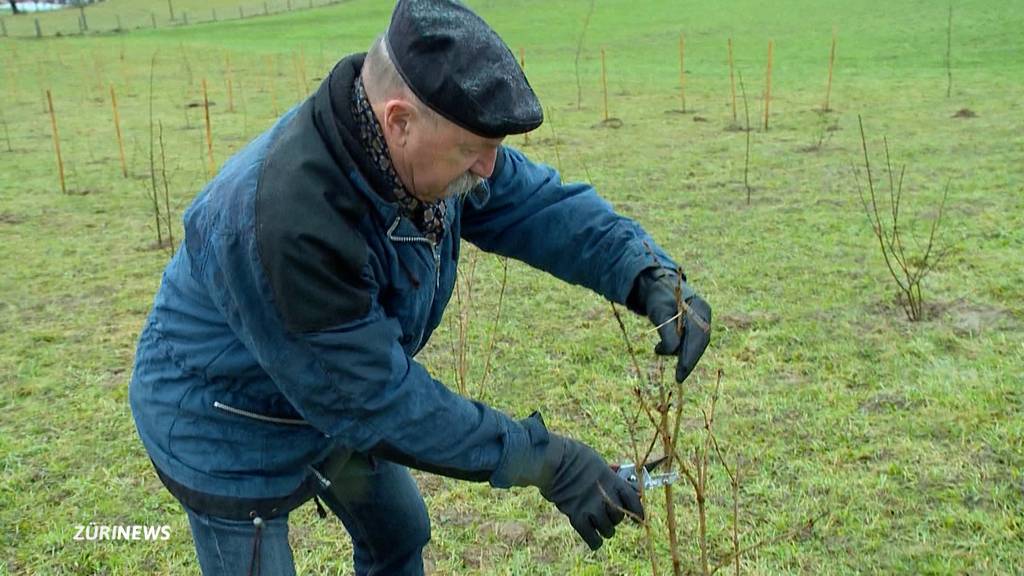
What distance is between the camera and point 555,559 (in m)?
3.00

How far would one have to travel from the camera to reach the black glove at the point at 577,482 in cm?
173

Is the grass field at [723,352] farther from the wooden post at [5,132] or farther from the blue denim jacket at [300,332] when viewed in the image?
the blue denim jacket at [300,332]

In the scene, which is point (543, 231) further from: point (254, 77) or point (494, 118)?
point (254, 77)

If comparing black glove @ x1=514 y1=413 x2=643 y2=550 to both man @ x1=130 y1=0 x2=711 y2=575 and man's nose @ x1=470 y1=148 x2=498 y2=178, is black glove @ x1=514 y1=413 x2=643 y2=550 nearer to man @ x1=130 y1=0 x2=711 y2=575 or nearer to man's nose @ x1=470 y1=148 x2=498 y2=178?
man @ x1=130 y1=0 x2=711 y2=575

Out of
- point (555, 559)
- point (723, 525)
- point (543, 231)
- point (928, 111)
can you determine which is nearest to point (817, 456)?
point (723, 525)

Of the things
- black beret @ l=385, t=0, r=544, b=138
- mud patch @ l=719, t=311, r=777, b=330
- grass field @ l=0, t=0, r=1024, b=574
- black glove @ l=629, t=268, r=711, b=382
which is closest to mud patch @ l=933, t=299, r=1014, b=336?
grass field @ l=0, t=0, r=1024, b=574

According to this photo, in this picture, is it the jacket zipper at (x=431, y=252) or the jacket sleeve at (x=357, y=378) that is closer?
the jacket sleeve at (x=357, y=378)

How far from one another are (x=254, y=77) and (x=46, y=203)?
11.6m

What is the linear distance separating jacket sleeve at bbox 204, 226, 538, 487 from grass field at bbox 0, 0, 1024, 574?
147 cm

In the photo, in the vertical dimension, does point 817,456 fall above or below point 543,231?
below

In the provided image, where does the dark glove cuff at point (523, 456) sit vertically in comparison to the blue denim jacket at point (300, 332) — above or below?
below

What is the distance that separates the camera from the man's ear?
4.81ft

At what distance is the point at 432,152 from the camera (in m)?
1.52

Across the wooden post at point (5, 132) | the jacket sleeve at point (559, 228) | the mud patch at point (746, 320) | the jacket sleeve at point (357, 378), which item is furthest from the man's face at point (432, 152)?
the wooden post at point (5, 132)
